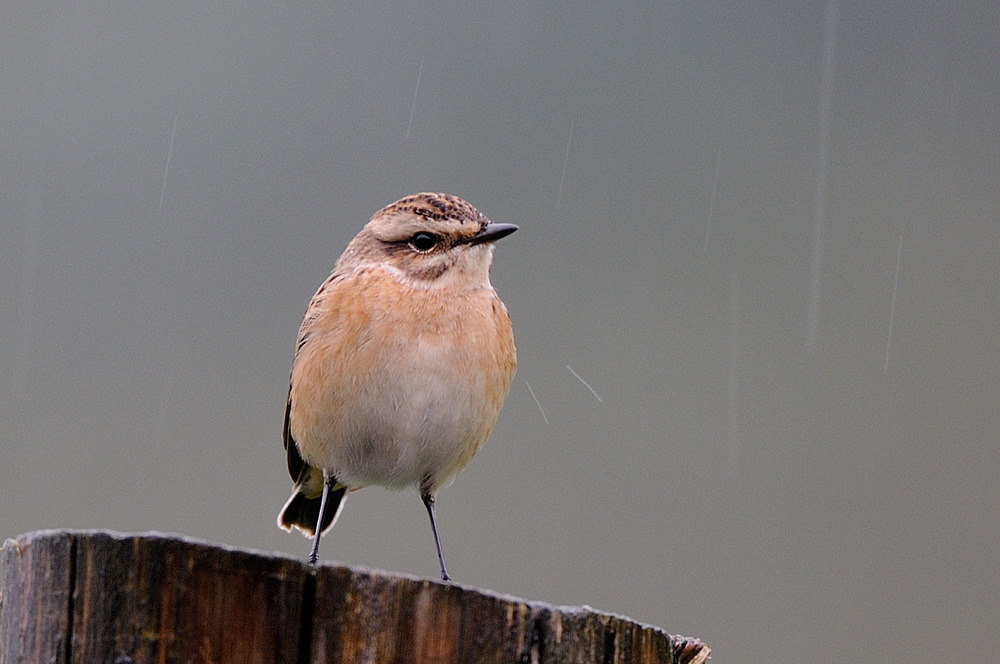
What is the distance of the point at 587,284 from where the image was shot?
1442 cm

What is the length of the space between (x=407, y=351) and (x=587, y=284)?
32.5 feet

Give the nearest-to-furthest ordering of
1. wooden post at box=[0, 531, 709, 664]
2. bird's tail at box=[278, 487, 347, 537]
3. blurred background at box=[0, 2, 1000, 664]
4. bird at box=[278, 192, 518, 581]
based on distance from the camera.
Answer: wooden post at box=[0, 531, 709, 664], bird at box=[278, 192, 518, 581], bird's tail at box=[278, 487, 347, 537], blurred background at box=[0, 2, 1000, 664]

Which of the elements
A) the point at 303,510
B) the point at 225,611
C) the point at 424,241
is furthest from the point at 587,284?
the point at 225,611

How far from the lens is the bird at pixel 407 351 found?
4660 mm

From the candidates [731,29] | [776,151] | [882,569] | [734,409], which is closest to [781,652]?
[882,569]

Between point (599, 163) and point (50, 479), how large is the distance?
10.1m

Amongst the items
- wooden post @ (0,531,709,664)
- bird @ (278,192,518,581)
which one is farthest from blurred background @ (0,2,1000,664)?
wooden post @ (0,531,709,664)

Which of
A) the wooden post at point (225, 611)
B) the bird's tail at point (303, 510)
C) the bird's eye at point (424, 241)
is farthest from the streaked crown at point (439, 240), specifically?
the wooden post at point (225, 611)

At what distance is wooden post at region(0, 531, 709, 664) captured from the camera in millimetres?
2494

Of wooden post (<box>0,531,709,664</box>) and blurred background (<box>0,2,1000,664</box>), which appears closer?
wooden post (<box>0,531,709,664</box>)

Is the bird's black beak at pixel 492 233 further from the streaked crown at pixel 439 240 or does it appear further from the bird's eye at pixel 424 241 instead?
the bird's eye at pixel 424 241

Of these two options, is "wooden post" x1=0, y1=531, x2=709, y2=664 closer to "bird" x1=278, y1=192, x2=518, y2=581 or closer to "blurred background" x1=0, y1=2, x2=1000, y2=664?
"bird" x1=278, y1=192, x2=518, y2=581

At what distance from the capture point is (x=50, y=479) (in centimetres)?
1048

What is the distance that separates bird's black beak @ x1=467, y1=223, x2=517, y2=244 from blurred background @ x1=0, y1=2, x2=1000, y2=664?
2.59m
